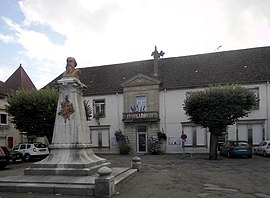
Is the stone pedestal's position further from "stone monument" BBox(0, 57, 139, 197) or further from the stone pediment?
the stone pediment

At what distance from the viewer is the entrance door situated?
2998 centimetres

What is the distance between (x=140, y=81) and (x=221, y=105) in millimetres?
11590

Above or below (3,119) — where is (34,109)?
above

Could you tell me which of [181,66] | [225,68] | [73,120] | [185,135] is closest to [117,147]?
[185,135]

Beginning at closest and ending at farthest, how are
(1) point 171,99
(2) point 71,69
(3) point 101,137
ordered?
(2) point 71,69 < (1) point 171,99 < (3) point 101,137

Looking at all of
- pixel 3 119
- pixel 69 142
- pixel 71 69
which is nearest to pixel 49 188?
pixel 69 142

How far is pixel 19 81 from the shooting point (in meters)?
36.5

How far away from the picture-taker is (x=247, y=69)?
1110 inches

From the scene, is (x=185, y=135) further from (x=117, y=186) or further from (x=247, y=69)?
(x=117, y=186)

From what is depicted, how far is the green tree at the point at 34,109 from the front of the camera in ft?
69.3

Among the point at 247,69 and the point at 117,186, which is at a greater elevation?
the point at 247,69

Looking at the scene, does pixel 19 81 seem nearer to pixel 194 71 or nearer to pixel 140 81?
pixel 140 81

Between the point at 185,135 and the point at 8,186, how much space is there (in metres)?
19.8

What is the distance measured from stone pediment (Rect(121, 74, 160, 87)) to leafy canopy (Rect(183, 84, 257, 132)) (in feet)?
29.8
